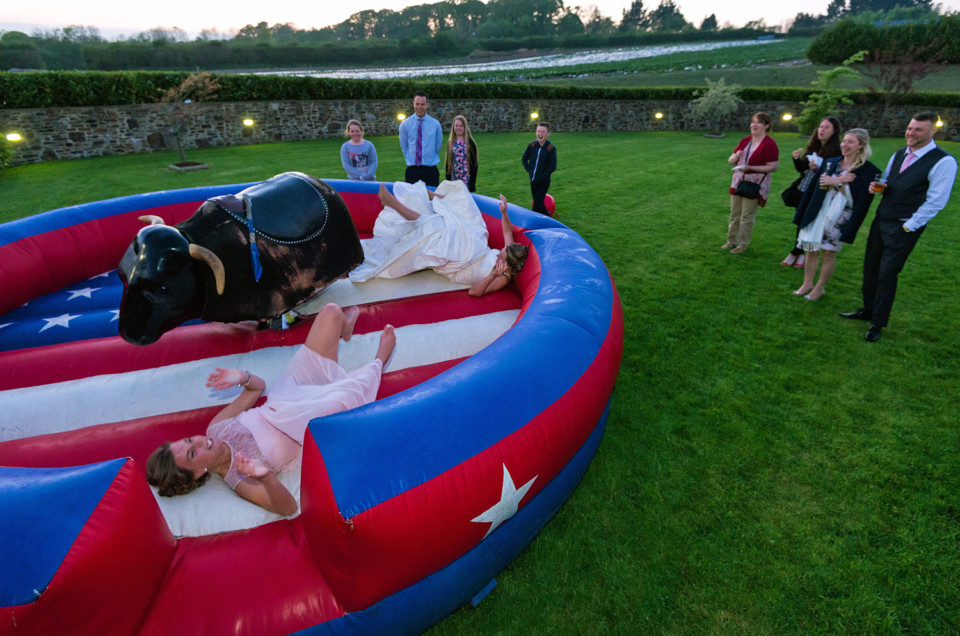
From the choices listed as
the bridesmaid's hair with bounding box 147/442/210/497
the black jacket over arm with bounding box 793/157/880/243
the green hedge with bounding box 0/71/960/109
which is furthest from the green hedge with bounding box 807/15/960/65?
the bridesmaid's hair with bounding box 147/442/210/497

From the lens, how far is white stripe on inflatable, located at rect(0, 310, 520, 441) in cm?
291

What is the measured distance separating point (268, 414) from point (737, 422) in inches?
136

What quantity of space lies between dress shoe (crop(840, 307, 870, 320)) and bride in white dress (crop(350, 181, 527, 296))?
12.2 ft

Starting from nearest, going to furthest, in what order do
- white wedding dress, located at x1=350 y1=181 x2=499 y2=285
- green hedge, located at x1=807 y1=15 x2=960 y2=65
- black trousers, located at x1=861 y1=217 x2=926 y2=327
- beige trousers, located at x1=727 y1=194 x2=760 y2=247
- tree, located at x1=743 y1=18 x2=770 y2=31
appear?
1. black trousers, located at x1=861 y1=217 x2=926 y2=327
2. white wedding dress, located at x1=350 y1=181 x2=499 y2=285
3. beige trousers, located at x1=727 y1=194 x2=760 y2=247
4. green hedge, located at x1=807 y1=15 x2=960 y2=65
5. tree, located at x1=743 y1=18 x2=770 y2=31

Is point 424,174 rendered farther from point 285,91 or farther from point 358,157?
point 285,91

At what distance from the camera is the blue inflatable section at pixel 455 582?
197 cm

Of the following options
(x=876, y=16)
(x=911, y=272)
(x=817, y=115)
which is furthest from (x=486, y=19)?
(x=911, y=272)

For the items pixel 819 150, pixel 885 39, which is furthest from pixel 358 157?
pixel 885 39

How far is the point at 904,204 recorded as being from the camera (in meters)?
4.20

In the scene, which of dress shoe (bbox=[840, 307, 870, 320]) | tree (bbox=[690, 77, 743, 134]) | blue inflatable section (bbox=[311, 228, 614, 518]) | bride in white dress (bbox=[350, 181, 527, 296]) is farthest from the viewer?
tree (bbox=[690, 77, 743, 134])

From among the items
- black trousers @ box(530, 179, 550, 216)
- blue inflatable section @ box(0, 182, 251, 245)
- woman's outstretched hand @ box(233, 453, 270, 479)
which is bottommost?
A: woman's outstretched hand @ box(233, 453, 270, 479)

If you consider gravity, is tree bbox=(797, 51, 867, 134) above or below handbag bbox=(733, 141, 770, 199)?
above

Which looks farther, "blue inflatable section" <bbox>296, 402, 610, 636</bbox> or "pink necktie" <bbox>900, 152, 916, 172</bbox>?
"pink necktie" <bbox>900, 152, 916, 172</bbox>

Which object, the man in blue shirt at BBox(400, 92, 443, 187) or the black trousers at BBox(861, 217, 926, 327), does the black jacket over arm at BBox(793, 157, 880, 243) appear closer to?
the black trousers at BBox(861, 217, 926, 327)
